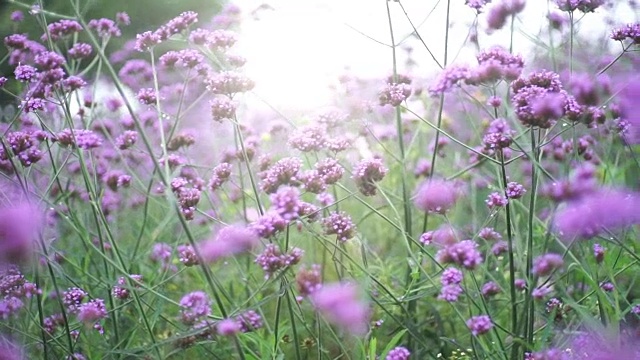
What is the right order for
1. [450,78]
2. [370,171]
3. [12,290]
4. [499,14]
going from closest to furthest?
[450,78] → [370,171] → [12,290] → [499,14]

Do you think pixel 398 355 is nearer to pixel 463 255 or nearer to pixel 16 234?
pixel 463 255

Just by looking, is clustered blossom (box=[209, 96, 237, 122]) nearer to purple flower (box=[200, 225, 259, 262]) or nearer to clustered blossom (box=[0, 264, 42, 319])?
purple flower (box=[200, 225, 259, 262])

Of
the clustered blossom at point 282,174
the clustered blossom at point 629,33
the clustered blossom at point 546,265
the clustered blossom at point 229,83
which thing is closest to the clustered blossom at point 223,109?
the clustered blossom at point 229,83

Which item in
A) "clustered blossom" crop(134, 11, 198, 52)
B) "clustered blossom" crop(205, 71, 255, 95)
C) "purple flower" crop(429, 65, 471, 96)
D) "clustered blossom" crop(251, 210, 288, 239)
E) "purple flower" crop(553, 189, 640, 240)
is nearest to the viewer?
"purple flower" crop(553, 189, 640, 240)

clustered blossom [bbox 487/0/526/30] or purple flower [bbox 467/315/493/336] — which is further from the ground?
clustered blossom [bbox 487/0/526/30]

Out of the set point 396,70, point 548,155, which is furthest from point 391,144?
point 396,70

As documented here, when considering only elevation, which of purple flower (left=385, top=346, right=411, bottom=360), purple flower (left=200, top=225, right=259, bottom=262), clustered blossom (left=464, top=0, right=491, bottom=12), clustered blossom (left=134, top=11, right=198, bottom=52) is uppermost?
clustered blossom (left=134, top=11, right=198, bottom=52)

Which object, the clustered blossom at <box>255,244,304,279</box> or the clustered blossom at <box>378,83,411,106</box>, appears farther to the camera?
the clustered blossom at <box>378,83,411,106</box>

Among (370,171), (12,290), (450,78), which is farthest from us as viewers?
(12,290)

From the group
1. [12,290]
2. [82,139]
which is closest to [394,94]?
[82,139]

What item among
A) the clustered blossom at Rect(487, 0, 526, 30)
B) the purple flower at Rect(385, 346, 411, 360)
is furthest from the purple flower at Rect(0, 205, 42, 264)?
the clustered blossom at Rect(487, 0, 526, 30)

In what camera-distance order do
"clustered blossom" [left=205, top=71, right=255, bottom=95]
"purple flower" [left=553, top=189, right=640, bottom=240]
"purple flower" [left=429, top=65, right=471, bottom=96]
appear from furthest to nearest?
"clustered blossom" [left=205, top=71, right=255, bottom=95], "purple flower" [left=429, top=65, right=471, bottom=96], "purple flower" [left=553, top=189, right=640, bottom=240]

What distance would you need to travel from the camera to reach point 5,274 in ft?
5.17

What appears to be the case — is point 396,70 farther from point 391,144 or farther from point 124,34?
point 124,34
